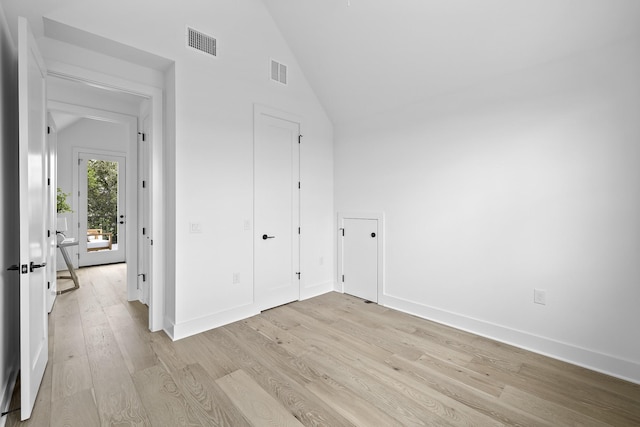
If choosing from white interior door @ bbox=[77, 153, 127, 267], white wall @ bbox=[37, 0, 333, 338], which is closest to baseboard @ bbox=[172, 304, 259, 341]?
white wall @ bbox=[37, 0, 333, 338]

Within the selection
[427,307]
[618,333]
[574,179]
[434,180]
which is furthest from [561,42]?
[427,307]

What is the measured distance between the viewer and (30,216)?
68.9 inches

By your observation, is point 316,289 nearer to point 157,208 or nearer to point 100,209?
point 157,208

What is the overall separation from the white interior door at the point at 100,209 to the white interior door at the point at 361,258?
444 cm

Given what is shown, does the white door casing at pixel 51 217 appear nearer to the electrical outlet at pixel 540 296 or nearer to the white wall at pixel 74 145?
the white wall at pixel 74 145

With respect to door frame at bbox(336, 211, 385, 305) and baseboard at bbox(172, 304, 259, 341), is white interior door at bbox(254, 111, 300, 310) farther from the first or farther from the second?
door frame at bbox(336, 211, 385, 305)

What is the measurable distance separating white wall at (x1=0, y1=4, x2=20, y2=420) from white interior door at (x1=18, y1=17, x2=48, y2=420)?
0.47 feet

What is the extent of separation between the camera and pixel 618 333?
222 centimetres

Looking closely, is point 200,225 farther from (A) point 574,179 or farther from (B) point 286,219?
(A) point 574,179

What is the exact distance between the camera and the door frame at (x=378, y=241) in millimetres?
3744

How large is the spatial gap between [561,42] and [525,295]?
206cm

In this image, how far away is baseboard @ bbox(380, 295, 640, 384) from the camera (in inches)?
86.6

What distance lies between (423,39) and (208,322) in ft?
11.2

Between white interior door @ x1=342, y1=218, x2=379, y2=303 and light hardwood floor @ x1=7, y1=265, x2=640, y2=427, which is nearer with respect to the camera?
light hardwood floor @ x1=7, y1=265, x2=640, y2=427
